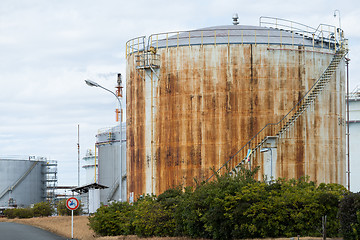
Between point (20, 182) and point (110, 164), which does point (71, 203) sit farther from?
point (20, 182)

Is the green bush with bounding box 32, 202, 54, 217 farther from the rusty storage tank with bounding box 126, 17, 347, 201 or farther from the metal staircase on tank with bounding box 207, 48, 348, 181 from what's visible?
the metal staircase on tank with bounding box 207, 48, 348, 181

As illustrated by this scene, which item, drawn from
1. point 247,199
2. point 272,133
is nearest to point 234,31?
point 272,133

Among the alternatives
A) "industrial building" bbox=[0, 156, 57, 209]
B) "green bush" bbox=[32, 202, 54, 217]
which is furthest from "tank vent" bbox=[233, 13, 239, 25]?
"industrial building" bbox=[0, 156, 57, 209]

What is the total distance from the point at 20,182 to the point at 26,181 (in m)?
1.18

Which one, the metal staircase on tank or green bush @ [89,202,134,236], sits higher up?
the metal staircase on tank

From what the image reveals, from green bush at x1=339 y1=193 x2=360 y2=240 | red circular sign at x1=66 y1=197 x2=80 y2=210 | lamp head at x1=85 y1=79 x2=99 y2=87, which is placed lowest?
red circular sign at x1=66 y1=197 x2=80 y2=210

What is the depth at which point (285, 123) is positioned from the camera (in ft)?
124

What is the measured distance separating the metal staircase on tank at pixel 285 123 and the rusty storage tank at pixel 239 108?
64 millimetres

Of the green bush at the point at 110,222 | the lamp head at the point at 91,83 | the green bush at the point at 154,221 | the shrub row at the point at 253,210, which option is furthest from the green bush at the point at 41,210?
the shrub row at the point at 253,210

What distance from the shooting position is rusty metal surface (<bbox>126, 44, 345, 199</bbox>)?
1476 inches

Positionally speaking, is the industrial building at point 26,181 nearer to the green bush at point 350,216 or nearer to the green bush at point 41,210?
the green bush at point 41,210

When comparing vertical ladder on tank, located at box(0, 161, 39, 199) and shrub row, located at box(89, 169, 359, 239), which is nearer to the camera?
shrub row, located at box(89, 169, 359, 239)

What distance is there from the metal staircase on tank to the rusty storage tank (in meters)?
0.06

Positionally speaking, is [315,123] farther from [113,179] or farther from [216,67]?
[113,179]
